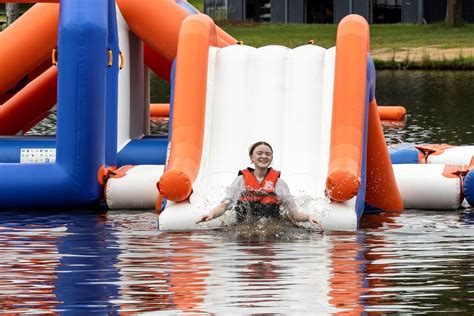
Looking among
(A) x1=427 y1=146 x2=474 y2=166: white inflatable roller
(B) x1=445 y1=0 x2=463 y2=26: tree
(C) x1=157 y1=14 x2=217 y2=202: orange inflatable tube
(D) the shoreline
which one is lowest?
(A) x1=427 y1=146 x2=474 y2=166: white inflatable roller

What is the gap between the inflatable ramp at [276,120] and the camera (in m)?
13.9

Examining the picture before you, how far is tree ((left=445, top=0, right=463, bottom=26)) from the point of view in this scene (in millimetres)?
48969

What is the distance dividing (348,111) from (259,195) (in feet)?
5.57

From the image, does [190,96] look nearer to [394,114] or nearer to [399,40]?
[394,114]

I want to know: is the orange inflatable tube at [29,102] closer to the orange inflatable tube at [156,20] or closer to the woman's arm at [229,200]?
the orange inflatable tube at [156,20]

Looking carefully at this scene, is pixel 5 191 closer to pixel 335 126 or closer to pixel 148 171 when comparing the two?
pixel 148 171

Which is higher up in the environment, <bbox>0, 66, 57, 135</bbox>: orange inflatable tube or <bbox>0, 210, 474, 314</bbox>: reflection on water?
<bbox>0, 66, 57, 135</bbox>: orange inflatable tube

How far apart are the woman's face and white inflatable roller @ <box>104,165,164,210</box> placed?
2.23 metres

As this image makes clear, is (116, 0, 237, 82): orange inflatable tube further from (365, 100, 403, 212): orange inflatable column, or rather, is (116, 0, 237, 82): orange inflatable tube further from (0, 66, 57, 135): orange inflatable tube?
(365, 100, 403, 212): orange inflatable column

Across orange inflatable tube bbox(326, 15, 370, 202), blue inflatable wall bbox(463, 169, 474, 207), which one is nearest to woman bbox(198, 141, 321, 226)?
orange inflatable tube bbox(326, 15, 370, 202)

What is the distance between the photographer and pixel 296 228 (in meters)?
13.4

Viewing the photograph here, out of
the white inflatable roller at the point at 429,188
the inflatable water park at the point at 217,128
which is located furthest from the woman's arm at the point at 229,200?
the white inflatable roller at the point at 429,188

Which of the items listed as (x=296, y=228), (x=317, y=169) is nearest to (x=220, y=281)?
(x=296, y=228)

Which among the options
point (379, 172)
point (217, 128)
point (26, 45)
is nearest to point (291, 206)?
point (379, 172)
